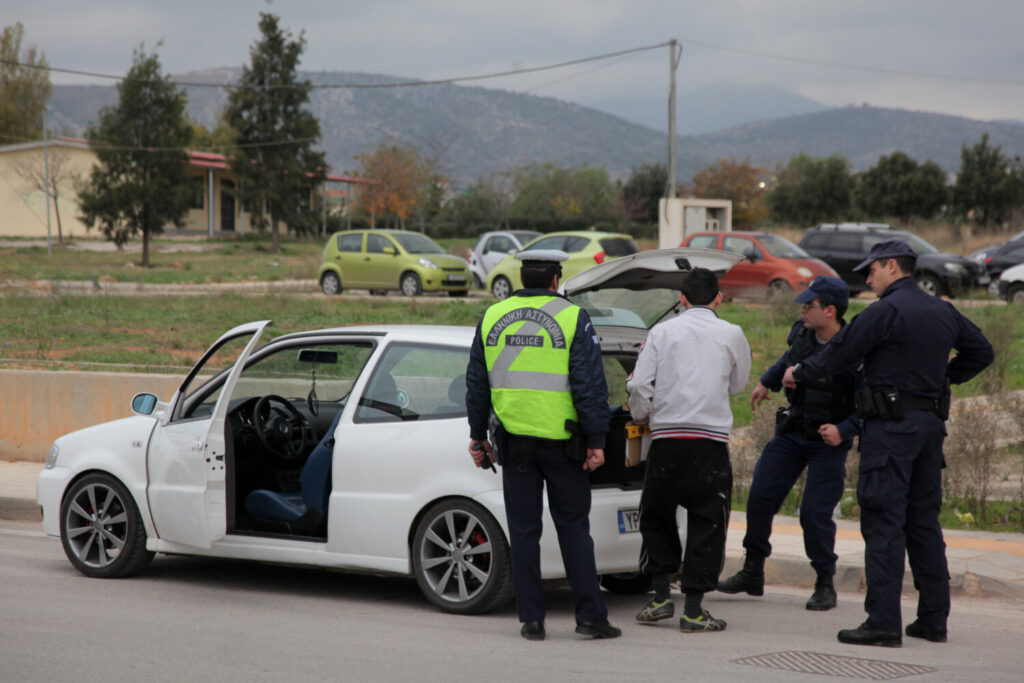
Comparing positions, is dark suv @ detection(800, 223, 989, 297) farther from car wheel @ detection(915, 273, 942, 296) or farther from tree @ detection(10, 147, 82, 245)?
tree @ detection(10, 147, 82, 245)

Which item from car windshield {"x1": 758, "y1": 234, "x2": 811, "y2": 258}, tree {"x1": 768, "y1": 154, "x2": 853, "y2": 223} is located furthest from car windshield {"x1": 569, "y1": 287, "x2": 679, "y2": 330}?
tree {"x1": 768, "y1": 154, "x2": 853, "y2": 223}

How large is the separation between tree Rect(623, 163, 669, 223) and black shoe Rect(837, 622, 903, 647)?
208 feet

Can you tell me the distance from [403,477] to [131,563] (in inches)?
82.3

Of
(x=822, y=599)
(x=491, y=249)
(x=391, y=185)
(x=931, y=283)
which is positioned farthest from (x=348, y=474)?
(x=391, y=185)

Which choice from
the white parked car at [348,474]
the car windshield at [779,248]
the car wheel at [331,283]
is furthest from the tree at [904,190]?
the white parked car at [348,474]

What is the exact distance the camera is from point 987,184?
57906mm

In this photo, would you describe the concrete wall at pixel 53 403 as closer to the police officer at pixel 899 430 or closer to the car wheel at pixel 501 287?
the police officer at pixel 899 430

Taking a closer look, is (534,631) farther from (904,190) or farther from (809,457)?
(904,190)

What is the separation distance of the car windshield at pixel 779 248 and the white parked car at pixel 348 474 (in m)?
17.2

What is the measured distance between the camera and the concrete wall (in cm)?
1128

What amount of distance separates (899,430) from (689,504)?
1.12 meters

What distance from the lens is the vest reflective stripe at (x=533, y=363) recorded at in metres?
5.44

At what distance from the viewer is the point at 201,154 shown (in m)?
65.2

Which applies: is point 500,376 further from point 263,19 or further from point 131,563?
point 263,19
